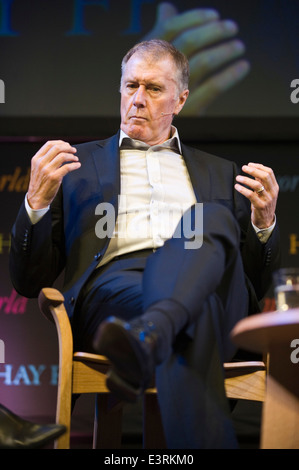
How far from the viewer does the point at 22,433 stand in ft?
4.53

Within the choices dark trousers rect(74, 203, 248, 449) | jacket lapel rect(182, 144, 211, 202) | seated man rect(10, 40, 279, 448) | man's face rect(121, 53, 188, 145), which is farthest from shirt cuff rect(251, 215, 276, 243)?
man's face rect(121, 53, 188, 145)

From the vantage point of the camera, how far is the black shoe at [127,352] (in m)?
1.23

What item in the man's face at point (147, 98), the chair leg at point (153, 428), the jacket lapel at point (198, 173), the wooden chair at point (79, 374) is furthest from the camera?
the man's face at point (147, 98)

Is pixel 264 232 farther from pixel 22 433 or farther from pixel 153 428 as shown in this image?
pixel 22 433

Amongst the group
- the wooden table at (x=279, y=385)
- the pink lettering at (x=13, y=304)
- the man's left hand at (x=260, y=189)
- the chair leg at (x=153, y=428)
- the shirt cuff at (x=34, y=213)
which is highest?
the man's left hand at (x=260, y=189)

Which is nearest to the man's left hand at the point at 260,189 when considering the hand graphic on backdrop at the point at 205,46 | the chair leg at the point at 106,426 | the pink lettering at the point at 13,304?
the chair leg at the point at 106,426

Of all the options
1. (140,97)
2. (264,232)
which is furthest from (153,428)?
(140,97)

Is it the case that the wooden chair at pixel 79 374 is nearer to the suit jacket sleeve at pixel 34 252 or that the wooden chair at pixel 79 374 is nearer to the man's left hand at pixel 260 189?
the suit jacket sleeve at pixel 34 252

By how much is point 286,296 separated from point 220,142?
1.65m

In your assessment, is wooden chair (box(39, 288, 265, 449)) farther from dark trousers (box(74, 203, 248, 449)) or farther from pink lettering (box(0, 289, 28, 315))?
pink lettering (box(0, 289, 28, 315))

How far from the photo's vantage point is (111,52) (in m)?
3.11

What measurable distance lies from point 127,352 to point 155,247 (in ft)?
2.51

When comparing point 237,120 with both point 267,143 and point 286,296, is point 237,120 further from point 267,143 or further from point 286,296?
point 286,296

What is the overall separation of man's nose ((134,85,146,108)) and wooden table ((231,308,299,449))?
1068mm
